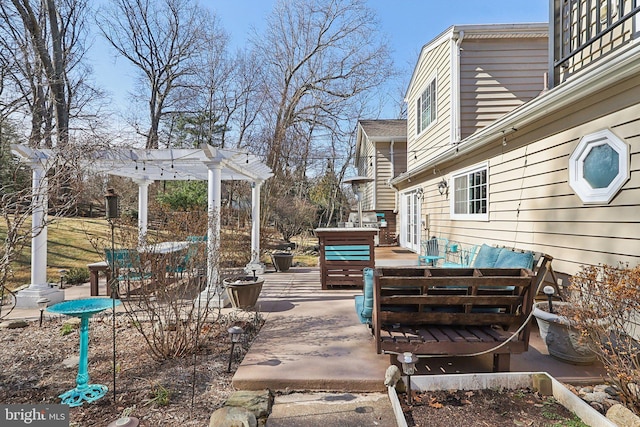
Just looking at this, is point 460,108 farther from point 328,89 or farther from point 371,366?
point 328,89

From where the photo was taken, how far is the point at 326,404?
2.48 meters

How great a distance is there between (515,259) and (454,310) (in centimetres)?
161

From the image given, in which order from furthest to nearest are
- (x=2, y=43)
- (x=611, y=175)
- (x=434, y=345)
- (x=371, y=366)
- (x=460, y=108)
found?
(x=2, y=43)
(x=460, y=108)
(x=611, y=175)
(x=371, y=366)
(x=434, y=345)

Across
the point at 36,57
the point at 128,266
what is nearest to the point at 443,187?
the point at 128,266

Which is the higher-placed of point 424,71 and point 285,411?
point 424,71

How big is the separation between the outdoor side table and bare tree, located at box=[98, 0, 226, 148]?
14.9m

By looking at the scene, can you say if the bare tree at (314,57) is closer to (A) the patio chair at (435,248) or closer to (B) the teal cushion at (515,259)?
(A) the patio chair at (435,248)

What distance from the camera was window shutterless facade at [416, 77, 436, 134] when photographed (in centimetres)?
893

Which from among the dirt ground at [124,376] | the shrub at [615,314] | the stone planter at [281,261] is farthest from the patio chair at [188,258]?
the stone planter at [281,261]

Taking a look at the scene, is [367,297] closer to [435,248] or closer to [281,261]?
[435,248]

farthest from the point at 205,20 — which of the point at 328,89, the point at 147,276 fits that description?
the point at 147,276

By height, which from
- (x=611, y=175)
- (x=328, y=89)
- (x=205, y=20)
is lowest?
(x=611, y=175)

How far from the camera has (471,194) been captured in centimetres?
645

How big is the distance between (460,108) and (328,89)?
8997mm
